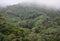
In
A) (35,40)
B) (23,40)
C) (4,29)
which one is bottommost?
(35,40)

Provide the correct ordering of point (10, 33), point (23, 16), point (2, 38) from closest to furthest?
point (2, 38), point (10, 33), point (23, 16)

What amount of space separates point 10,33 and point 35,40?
14298 millimetres

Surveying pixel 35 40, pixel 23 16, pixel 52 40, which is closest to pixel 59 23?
pixel 23 16

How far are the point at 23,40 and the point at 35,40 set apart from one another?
12249mm

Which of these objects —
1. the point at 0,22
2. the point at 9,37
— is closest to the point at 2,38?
the point at 9,37

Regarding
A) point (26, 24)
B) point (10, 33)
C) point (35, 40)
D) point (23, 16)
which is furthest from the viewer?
point (23, 16)

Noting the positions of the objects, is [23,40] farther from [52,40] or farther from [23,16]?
[23,16]

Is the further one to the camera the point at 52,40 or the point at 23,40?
the point at 52,40

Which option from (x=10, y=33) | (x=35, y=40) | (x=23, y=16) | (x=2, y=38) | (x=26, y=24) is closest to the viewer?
(x=2, y=38)

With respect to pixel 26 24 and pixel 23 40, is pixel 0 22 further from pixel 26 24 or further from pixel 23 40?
pixel 26 24

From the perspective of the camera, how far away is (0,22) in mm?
43469

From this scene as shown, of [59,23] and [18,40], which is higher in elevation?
[18,40]

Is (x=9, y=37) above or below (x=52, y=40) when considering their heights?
above

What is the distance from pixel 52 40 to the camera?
71.2 m
